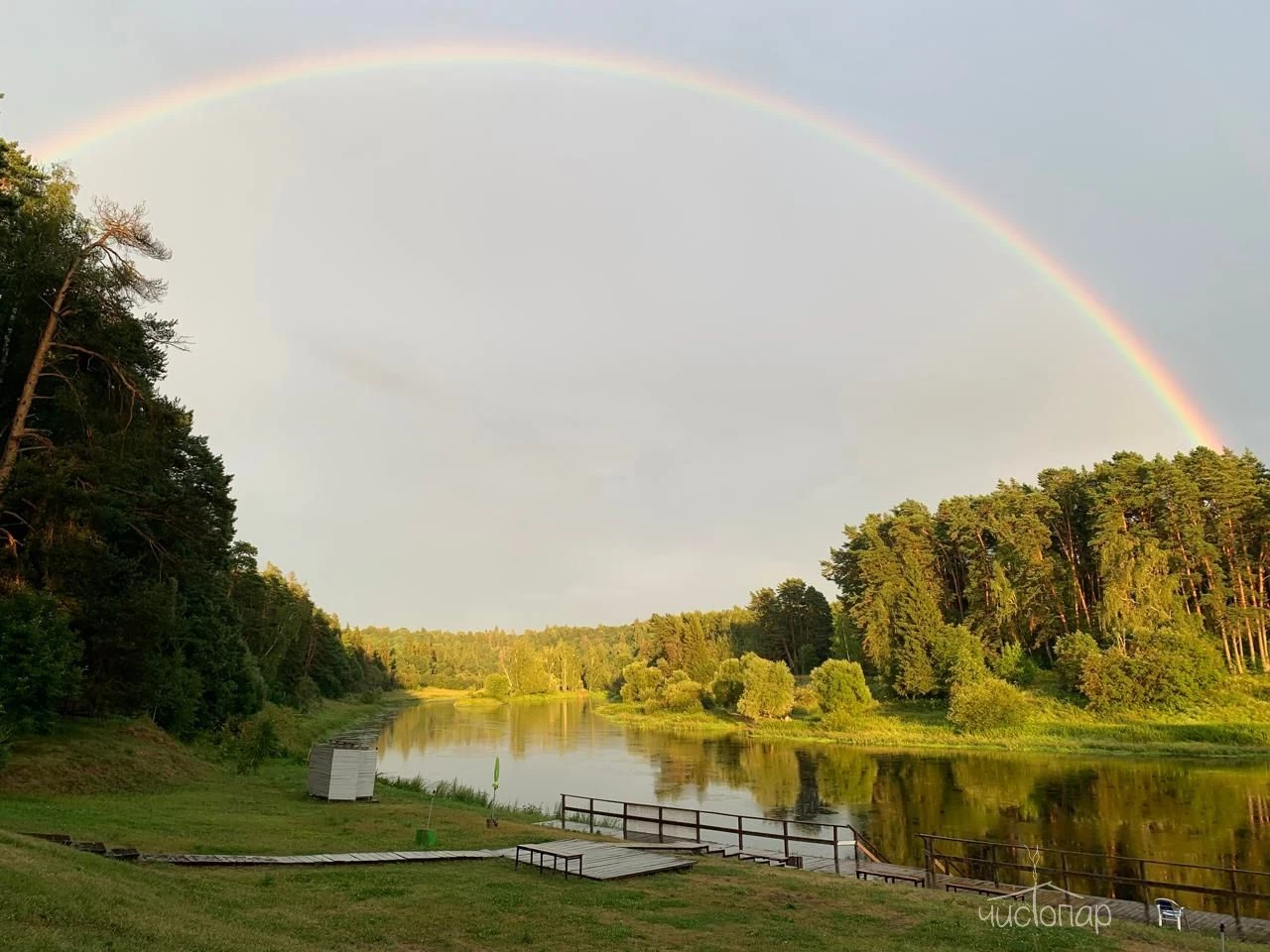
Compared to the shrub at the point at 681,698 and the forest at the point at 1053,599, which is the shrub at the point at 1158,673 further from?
the shrub at the point at 681,698

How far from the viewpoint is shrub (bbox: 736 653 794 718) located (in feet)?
258

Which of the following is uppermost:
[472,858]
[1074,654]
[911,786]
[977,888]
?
[1074,654]

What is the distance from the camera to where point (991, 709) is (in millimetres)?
61812

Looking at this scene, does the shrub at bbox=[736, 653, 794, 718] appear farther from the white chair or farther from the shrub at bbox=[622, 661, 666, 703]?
the white chair

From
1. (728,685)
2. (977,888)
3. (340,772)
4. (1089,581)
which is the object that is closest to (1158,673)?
(1089,581)

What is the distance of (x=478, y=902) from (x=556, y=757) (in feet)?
159

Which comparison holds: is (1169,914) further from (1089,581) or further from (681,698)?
(681,698)

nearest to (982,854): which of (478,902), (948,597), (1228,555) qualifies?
(478,902)

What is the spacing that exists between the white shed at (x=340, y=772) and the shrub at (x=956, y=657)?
56.1 meters

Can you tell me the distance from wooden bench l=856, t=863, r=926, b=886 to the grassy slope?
1595 inches

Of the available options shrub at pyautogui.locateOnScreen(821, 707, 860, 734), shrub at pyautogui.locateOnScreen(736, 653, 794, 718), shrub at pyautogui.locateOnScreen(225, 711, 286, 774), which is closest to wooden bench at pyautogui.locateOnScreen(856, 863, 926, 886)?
shrub at pyautogui.locateOnScreen(225, 711, 286, 774)

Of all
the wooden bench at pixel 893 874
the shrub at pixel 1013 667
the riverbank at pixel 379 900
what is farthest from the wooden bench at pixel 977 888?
the shrub at pixel 1013 667

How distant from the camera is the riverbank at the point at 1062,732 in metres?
52.3

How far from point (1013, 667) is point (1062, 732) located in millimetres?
13762
